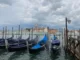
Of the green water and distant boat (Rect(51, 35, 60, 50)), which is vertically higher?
distant boat (Rect(51, 35, 60, 50))

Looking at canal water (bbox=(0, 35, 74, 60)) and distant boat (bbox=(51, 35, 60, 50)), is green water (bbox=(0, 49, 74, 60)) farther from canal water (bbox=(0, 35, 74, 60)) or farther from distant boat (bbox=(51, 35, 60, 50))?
distant boat (bbox=(51, 35, 60, 50))

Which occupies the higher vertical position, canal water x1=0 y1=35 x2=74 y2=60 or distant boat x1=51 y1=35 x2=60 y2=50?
distant boat x1=51 y1=35 x2=60 y2=50

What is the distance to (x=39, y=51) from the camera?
1094 inches

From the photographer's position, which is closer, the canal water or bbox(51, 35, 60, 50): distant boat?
the canal water

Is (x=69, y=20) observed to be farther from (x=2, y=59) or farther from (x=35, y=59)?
(x=2, y=59)

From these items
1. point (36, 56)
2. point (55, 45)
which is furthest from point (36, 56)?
point (55, 45)

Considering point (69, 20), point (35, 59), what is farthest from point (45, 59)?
point (69, 20)

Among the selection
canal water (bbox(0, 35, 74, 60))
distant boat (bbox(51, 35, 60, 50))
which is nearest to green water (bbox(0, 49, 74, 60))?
canal water (bbox(0, 35, 74, 60))

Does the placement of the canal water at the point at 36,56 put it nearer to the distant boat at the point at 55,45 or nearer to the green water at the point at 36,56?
the green water at the point at 36,56

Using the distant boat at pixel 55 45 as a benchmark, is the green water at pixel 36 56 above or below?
below

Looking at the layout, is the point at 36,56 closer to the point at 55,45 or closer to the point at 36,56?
the point at 36,56

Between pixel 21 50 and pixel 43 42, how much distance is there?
5109mm

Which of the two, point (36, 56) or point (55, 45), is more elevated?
point (55, 45)

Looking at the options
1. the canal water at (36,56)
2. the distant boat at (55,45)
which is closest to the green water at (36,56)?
the canal water at (36,56)
